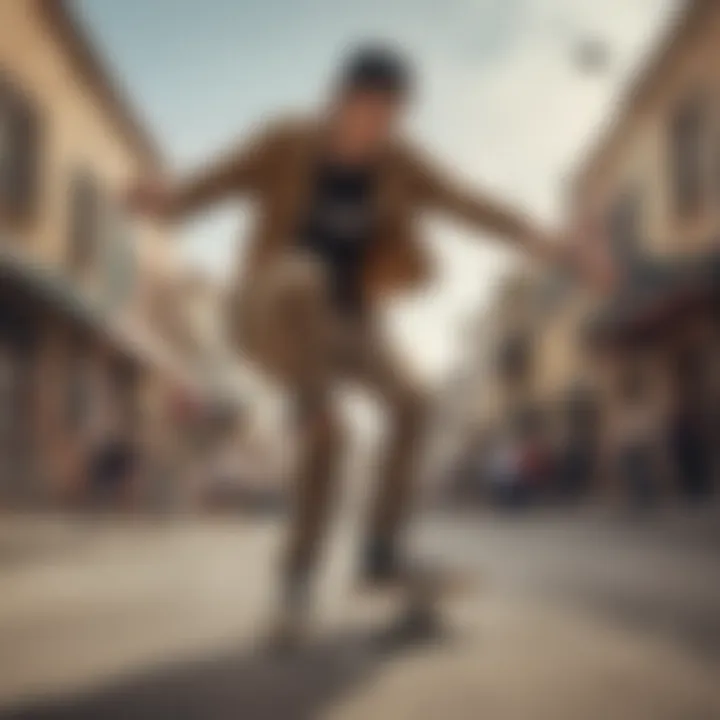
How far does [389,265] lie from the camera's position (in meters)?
1.45

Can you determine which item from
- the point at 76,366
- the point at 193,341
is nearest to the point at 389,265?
the point at 193,341

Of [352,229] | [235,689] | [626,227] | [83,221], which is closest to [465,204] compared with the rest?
[352,229]

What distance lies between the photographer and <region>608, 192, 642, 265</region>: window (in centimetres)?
204

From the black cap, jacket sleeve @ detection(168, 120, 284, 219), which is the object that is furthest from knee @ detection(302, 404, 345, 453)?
the black cap

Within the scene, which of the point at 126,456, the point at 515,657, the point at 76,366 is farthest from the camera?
the point at 76,366

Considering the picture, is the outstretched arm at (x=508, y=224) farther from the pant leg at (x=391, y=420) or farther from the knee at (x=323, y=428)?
the knee at (x=323, y=428)

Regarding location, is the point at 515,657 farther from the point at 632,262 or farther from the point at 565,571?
the point at 632,262

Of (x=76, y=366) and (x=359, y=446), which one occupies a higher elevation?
(x=76, y=366)

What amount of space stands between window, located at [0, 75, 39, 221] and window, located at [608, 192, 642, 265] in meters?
1.80

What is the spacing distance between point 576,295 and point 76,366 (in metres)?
1.65

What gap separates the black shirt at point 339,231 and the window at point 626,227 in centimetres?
67

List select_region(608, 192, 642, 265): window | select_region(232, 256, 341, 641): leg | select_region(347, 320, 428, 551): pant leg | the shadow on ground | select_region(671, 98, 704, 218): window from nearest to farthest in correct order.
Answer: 1. the shadow on ground
2. select_region(232, 256, 341, 641): leg
3. select_region(347, 320, 428, 551): pant leg
4. select_region(608, 192, 642, 265): window
5. select_region(671, 98, 704, 218): window

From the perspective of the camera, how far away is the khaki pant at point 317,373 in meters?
1.31

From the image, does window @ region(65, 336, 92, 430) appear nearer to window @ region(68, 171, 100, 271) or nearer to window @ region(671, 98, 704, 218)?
window @ region(68, 171, 100, 271)
